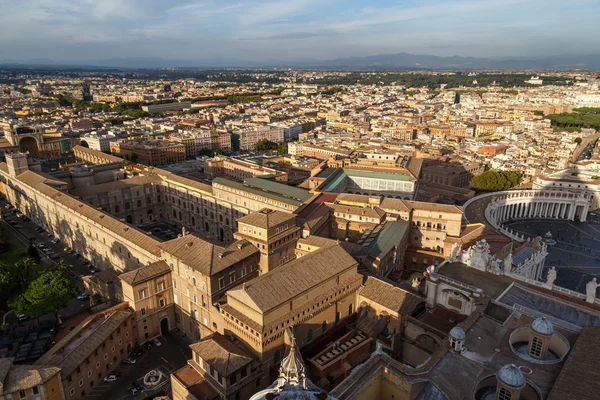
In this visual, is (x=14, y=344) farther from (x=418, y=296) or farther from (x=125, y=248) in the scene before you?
(x=418, y=296)

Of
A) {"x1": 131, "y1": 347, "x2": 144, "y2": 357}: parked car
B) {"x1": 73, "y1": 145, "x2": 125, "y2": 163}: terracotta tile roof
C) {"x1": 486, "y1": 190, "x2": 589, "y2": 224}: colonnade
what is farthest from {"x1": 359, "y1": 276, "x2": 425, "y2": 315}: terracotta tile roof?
{"x1": 73, "y1": 145, "x2": 125, "y2": 163}: terracotta tile roof

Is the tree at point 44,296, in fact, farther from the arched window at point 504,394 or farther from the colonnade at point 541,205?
the colonnade at point 541,205

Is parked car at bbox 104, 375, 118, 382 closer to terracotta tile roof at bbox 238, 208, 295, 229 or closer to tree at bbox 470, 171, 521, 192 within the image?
terracotta tile roof at bbox 238, 208, 295, 229

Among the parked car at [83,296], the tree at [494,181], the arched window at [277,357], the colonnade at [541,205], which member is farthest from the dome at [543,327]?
the tree at [494,181]

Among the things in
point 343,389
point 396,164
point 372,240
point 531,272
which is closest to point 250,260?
point 372,240

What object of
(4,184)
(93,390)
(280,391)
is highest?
(280,391)

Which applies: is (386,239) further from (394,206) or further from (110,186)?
(110,186)
